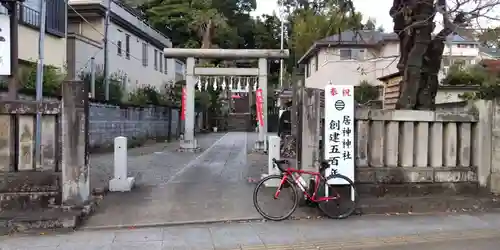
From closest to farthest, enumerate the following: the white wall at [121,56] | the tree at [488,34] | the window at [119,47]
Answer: the tree at [488,34], the white wall at [121,56], the window at [119,47]

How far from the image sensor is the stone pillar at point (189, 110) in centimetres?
2048

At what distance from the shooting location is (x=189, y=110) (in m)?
20.6

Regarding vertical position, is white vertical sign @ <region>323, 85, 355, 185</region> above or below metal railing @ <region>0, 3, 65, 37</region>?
below

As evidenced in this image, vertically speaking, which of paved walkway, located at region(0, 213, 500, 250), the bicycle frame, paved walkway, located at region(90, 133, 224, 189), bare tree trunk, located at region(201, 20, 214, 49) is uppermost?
bare tree trunk, located at region(201, 20, 214, 49)

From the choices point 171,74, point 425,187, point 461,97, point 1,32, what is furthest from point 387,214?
point 171,74

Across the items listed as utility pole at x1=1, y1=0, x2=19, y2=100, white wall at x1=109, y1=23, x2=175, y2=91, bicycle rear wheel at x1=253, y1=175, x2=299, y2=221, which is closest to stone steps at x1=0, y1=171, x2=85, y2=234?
utility pole at x1=1, y1=0, x2=19, y2=100

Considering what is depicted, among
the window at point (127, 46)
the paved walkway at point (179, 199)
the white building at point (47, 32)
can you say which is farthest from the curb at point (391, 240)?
the window at point (127, 46)

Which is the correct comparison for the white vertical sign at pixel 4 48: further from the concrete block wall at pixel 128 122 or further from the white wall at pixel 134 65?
the white wall at pixel 134 65

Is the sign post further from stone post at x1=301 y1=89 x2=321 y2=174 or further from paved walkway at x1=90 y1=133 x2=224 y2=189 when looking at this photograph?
paved walkway at x1=90 y1=133 x2=224 y2=189

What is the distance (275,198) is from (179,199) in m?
2.09

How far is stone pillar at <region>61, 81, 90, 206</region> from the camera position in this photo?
25.5 feet

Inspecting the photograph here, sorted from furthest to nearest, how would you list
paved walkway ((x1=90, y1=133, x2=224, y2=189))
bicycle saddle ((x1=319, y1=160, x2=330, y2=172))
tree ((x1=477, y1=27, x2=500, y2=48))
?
paved walkway ((x1=90, y1=133, x2=224, y2=189)) → tree ((x1=477, y1=27, x2=500, y2=48)) → bicycle saddle ((x1=319, y1=160, x2=330, y2=172))

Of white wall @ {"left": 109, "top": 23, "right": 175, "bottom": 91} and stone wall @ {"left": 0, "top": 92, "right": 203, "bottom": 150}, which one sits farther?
white wall @ {"left": 109, "top": 23, "right": 175, "bottom": 91}

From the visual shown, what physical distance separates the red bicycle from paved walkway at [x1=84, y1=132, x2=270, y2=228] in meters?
0.39
